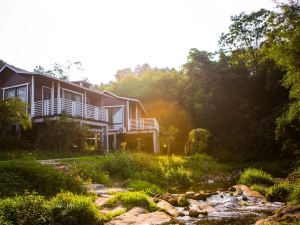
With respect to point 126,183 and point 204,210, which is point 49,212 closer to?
point 204,210

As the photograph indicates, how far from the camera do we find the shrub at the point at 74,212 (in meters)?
7.38

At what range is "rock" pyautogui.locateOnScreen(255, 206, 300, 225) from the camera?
6953 mm

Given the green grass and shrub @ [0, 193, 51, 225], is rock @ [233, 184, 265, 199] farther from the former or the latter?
shrub @ [0, 193, 51, 225]

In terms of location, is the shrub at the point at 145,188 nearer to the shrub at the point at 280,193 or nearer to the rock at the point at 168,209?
the rock at the point at 168,209

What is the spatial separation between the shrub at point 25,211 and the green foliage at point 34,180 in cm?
229

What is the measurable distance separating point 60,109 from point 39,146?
3075mm

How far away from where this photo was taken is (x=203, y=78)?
4078 cm

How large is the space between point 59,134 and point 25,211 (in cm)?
1346

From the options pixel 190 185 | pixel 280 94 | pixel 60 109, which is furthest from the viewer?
pixel 280 94

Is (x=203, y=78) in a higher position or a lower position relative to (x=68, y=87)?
higher

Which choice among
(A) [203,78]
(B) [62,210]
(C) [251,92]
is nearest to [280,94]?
(C) [251,92]

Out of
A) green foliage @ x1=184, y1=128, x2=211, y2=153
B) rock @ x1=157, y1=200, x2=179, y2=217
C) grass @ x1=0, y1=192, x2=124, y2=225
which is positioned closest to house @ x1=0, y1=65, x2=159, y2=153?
green foliage @ x1=184, y1=128, x2=211, y2=153

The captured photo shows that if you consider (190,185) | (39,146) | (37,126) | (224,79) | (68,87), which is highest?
(224,79)

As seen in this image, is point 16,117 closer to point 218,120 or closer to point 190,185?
point 190,185
